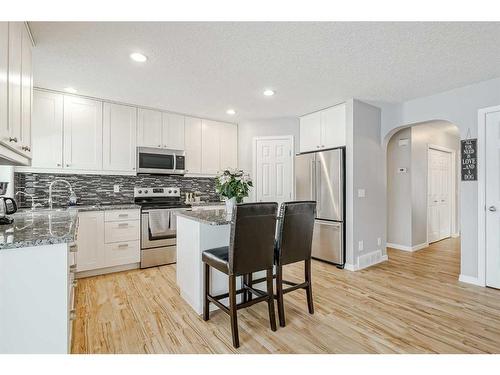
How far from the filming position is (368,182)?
154 inches

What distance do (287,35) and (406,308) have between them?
2.68m

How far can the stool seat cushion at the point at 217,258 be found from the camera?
1992 millimetres

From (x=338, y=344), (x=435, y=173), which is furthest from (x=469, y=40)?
(x=435, y=173)

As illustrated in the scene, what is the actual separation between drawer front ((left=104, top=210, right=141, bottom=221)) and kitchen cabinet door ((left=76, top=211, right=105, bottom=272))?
70mm

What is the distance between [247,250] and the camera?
1.96 m

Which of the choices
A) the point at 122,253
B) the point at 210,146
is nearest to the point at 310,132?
the point at 210,146

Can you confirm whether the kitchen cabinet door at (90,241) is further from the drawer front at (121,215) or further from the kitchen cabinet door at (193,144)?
the kitchen cabinet door at (193,144)

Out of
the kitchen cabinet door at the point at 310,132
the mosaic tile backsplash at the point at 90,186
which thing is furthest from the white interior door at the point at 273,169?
the mosaic tile backsplash at the point at 90,186

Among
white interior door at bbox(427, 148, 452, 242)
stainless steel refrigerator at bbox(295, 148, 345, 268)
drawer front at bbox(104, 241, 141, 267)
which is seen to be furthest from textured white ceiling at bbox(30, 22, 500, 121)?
white interior door at bbox(427, 148, 452, 242)

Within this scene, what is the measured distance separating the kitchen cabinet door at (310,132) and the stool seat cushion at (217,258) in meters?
2.69

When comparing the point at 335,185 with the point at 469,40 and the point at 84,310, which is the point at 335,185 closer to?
the point at 469,40

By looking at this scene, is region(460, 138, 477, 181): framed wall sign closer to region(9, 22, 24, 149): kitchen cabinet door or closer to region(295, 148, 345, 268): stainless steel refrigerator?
region(295, 148, 345, 268): stainless steel refrigerator

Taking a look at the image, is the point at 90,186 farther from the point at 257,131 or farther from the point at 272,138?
the point at 272,138
